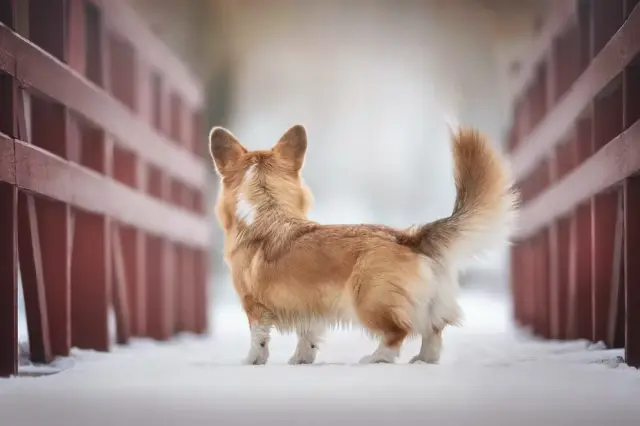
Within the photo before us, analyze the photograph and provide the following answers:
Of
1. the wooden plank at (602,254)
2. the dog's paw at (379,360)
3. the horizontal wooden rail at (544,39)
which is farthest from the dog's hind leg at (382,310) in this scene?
the horizontal wooden rail at (544,39)

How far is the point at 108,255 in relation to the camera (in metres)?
3.11

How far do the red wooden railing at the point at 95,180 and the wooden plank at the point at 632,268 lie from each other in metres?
1.54

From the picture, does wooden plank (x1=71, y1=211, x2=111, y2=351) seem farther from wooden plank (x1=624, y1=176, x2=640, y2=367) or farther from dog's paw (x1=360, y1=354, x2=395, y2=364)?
wooden plank (x1=624, y1=176, x2=640, y2=367)

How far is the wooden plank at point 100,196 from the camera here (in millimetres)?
2361

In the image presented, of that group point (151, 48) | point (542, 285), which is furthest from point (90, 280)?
point (542, 285)

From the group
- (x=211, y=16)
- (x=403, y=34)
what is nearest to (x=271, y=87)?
A: (x=211, y=16)

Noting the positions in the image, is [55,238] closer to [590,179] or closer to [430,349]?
[430,349]

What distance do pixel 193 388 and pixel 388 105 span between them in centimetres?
176

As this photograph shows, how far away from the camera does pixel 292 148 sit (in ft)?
8.54

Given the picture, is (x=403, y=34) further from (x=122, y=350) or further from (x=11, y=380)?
(x=11, y=380)

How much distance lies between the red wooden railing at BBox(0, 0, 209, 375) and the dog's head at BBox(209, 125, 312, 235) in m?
0.48

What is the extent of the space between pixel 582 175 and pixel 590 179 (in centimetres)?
11

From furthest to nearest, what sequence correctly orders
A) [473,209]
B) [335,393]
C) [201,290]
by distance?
[201,290] → [473,209] → [335,393]

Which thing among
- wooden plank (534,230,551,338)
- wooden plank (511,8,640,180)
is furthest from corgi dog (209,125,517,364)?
wooden plank (534,230,551,338)
